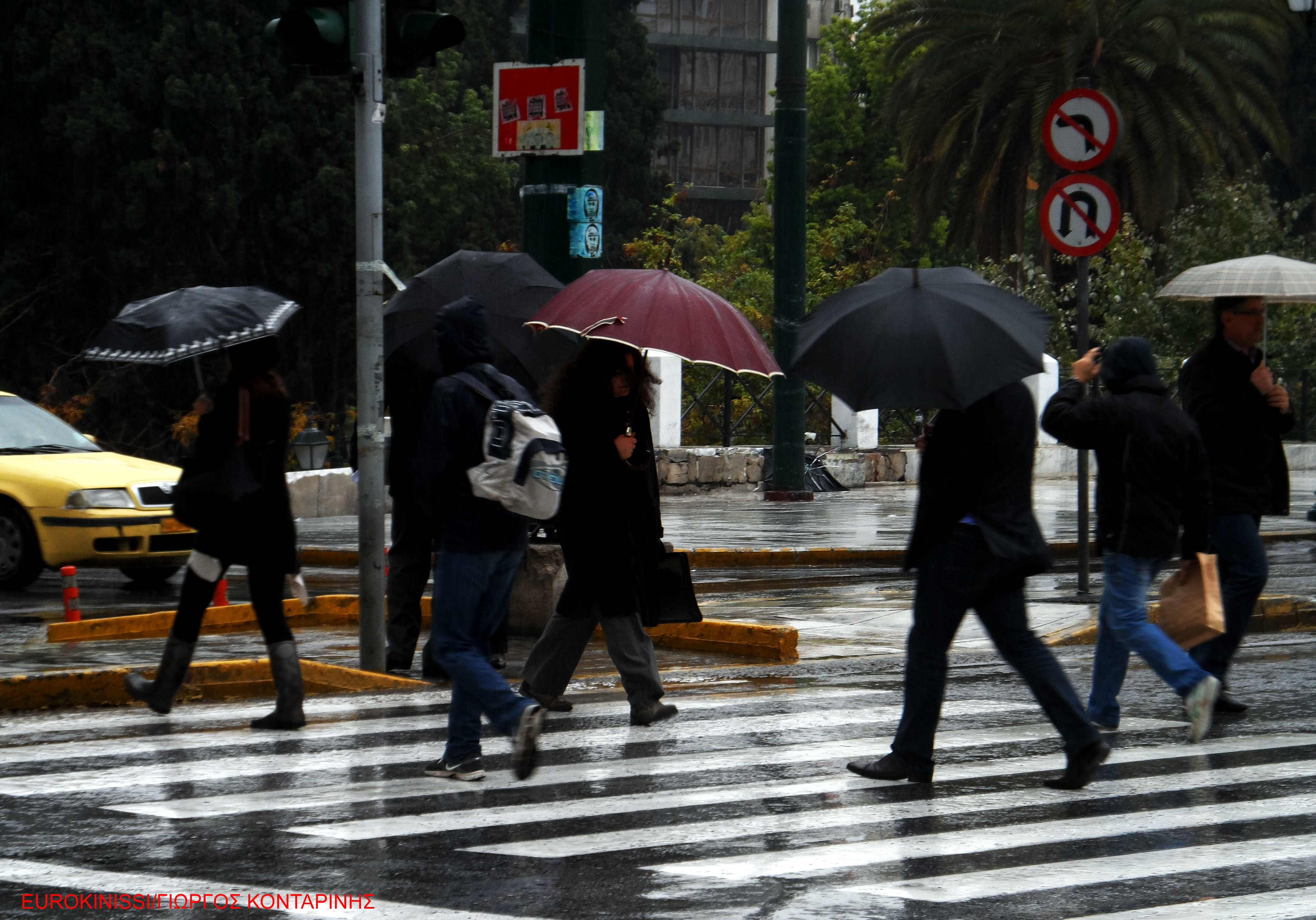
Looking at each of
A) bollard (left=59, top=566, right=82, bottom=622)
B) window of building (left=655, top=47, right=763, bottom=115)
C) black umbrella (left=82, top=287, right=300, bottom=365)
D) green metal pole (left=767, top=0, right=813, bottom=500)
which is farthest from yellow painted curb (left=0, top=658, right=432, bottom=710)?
window of building (left=655, top=47, right=763, bottom=115)

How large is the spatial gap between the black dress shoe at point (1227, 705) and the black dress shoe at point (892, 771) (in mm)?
2351

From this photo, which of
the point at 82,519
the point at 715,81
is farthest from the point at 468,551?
the point at 715,81

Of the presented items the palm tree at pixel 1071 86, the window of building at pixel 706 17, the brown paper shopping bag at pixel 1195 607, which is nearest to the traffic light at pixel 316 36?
the brown paper shopping bag at pixel 1195 607

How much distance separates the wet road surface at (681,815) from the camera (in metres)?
5.18

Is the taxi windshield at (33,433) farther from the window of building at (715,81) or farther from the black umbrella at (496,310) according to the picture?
the window of building at (715,81)

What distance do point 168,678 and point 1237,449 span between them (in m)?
4.90

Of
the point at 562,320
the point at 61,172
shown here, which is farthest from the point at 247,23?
the point at 562,320

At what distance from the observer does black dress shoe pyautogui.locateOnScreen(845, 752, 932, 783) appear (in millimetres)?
6688

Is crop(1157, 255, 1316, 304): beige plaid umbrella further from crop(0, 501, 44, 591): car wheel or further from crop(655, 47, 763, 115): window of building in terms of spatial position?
crop(655, 47, 763, 115): window of building

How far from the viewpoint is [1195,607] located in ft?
25.4

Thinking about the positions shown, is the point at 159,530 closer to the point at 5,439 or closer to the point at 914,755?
A: the point at 5,439

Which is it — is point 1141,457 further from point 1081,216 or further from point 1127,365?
point 1081,216

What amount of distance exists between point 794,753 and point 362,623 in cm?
265

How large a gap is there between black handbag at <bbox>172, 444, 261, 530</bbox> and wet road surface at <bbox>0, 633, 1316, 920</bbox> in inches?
37.6
